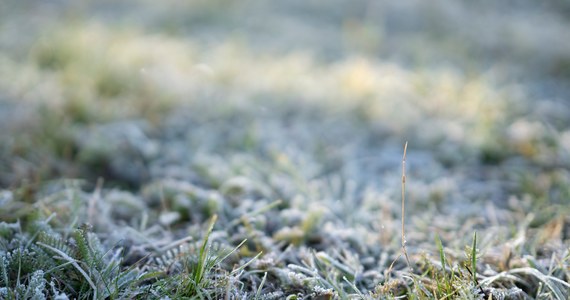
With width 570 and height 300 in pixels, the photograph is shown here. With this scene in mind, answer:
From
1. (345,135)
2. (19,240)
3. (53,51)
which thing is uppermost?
(53,51)

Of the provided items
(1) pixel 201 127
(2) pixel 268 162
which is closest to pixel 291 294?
(2) pixel 268 162

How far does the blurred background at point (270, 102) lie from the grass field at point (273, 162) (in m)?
0.02

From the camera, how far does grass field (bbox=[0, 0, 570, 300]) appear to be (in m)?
1.44

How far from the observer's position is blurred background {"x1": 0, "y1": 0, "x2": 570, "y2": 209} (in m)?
2.33

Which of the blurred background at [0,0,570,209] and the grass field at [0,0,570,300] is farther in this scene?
the blurred background at [0,0,570,209]

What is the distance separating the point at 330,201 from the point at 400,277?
2.00 ft

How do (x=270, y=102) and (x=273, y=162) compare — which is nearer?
(x=273, y=162)

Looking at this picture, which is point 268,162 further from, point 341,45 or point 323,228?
point 341,45

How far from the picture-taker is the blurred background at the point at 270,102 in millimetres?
2328

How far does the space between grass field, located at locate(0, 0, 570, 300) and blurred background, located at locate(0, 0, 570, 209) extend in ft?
0.05

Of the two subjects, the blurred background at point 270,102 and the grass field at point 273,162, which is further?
the blurred background at point 270,102

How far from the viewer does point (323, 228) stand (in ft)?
5.96

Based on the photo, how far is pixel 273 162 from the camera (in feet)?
7.96

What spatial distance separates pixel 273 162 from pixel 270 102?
75 centimetres
